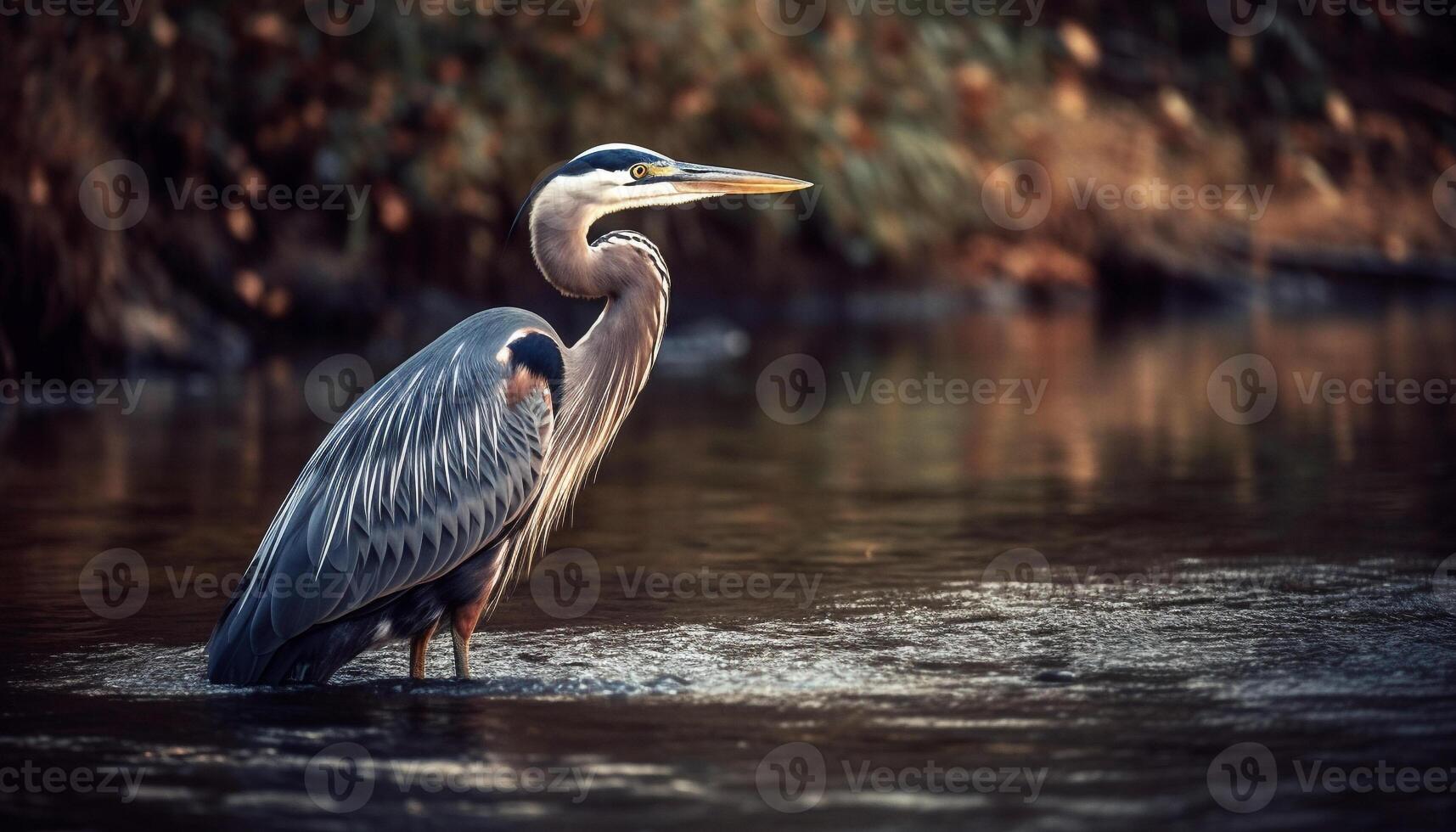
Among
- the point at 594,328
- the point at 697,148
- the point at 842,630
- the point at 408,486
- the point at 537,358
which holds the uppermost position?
the point at 697,148

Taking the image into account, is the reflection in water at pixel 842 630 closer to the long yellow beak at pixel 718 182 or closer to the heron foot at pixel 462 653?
the heron foot at pixel 462 653

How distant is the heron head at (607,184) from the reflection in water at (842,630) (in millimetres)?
1424

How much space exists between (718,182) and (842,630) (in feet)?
5.28

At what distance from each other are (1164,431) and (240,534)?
6149 millimetres

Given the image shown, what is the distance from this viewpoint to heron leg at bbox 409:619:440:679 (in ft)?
21.7

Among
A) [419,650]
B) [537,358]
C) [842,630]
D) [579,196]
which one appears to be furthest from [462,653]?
[579,196]

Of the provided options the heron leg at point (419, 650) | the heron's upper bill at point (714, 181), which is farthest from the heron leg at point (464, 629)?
the heron's upper bill at point (714, 181)

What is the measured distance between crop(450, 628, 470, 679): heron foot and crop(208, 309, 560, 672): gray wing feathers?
21cm

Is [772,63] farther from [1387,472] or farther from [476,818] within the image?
[476,818]

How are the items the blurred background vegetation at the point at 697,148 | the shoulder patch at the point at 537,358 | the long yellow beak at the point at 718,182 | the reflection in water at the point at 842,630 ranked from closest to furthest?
the reflection in water at the point at 842,630
the shoulder patch at the point at 537,358
the long yellow beak at the point at 718,182
the blurred background vegetation at the point at 697,148

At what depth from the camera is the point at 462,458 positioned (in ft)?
22.2

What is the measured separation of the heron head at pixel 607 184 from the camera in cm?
715

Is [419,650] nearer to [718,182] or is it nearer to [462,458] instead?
[462,458]

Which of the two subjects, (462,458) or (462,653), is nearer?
(462,653)
